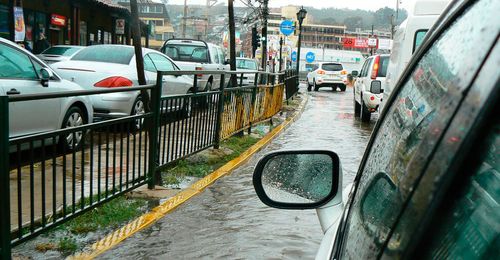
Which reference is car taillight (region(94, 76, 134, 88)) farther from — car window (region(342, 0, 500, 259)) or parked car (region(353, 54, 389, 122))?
car window (region(342, 0, 500, 259))

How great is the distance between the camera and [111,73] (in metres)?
9.58

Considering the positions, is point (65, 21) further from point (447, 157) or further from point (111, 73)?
point (447, 157)

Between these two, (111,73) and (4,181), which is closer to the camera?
(4,181)

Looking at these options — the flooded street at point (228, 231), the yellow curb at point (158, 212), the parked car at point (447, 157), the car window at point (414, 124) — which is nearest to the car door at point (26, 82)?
the yellow curb at point (158, 212)

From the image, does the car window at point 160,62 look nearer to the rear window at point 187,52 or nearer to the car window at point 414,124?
the rear window at point 187,52

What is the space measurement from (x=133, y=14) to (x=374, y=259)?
6163mm

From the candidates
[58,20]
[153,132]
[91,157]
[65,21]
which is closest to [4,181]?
[91,157]

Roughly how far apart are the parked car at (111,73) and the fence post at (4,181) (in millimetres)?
4986

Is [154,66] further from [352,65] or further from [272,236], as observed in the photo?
[352,65]

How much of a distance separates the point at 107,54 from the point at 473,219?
33.4 ft

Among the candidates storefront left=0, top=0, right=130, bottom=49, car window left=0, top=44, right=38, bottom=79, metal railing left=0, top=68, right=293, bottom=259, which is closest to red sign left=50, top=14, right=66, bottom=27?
storefront left=0, top=0, right=130, bottom=49

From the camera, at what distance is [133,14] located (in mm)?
6781

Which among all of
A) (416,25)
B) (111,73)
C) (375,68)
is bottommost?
(111,73)

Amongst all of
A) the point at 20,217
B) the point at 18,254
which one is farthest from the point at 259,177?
the point at 18,254
